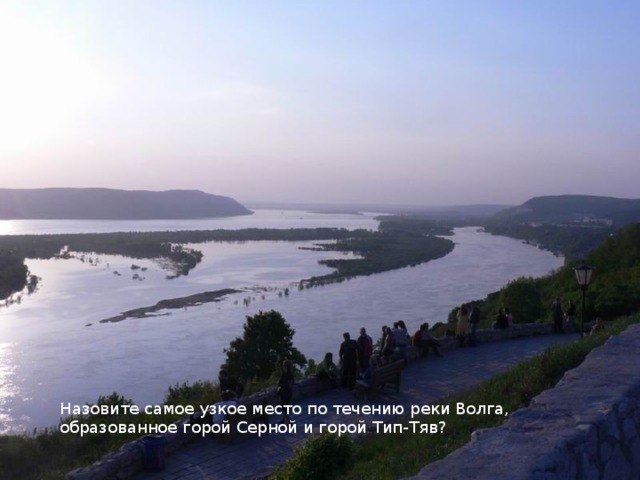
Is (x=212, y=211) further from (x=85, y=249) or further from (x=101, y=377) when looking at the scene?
(x=101, y=377)

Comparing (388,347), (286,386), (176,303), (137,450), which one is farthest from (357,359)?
(176,303)

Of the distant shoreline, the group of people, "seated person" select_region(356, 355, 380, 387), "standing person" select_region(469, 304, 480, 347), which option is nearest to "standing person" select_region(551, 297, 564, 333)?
"standing person" select_region(469, 304, 480, 347)

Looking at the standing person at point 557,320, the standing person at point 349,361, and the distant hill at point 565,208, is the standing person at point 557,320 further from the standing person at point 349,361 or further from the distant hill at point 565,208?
the distant hill at point 565,208

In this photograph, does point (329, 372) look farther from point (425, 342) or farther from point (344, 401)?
point (425, 342)

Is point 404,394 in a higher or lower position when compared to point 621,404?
lower

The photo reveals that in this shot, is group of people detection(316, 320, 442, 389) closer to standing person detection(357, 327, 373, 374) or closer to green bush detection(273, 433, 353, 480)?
standing person detection(357, 327, 373, 374)

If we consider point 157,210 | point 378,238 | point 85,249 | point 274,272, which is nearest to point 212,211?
point 157,210
